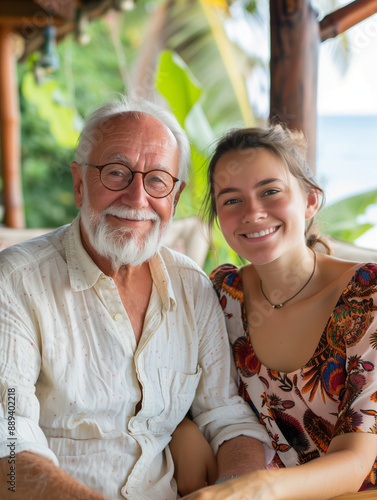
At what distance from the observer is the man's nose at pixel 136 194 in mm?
1629

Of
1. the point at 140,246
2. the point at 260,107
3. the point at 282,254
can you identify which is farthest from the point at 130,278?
the point at 260,107

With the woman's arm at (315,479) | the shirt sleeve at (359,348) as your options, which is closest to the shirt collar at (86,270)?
the shirt sleeve at (359,348)

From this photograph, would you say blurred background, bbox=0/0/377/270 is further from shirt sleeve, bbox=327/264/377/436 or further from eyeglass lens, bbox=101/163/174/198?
shirt sleeve, bbox=327/264/377/436

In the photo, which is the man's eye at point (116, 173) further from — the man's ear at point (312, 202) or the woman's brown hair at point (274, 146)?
the man's ear at point (312, 202)

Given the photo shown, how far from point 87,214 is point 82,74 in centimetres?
983

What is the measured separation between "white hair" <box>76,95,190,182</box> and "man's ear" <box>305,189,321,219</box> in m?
0.39

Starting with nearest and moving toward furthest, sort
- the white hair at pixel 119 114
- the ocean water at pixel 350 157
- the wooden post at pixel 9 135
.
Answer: the white hair at pixel 119 114
the ocean water at pixel 350 157
the wooden post at pixel 9 135

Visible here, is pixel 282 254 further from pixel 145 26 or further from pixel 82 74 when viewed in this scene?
pixel 82 74

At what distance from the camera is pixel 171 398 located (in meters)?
1.66

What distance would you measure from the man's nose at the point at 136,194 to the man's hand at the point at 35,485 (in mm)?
716

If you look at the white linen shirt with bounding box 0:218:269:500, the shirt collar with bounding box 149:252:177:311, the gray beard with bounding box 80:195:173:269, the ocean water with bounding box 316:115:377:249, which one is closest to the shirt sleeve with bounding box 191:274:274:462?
the white linen shirt with bounding box 0:218:269:500

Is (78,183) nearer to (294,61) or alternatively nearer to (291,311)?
(291,311)

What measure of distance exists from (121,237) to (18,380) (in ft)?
1.52

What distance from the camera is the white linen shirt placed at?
57.9 inches
